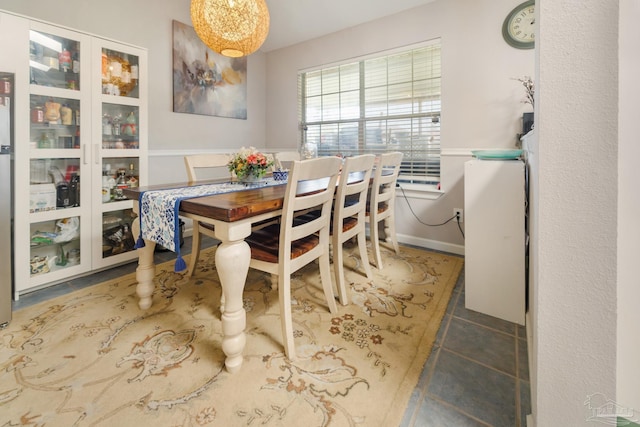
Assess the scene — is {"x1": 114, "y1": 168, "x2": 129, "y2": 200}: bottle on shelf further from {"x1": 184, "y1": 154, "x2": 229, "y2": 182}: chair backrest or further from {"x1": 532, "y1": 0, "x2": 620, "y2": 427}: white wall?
{"x1": 532, "y1": 0, "x2": 620, "y2": 427}: white wall

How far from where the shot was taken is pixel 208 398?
1.15 meters

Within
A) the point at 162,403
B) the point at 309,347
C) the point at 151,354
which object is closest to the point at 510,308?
the point at 309,347

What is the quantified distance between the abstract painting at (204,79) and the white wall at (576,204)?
3.19 metres

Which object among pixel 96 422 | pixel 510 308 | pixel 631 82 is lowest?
pixel 96 422

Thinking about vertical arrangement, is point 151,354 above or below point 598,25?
below

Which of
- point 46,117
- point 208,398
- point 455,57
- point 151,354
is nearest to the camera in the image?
point 208,398

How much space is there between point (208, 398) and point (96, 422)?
0.37 metres

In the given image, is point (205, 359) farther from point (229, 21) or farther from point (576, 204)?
point (229, 21)

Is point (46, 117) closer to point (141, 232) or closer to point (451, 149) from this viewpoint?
point (141, 232)

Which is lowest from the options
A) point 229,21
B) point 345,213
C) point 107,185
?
point 345,213

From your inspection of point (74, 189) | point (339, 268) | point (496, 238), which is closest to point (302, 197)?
point (339, 268)

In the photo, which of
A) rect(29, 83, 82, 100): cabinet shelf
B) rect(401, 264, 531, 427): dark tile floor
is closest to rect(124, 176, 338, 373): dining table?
rect(401, 264, 531, 427): dark tile floor

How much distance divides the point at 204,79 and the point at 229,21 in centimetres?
165

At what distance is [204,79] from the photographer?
3299mm
